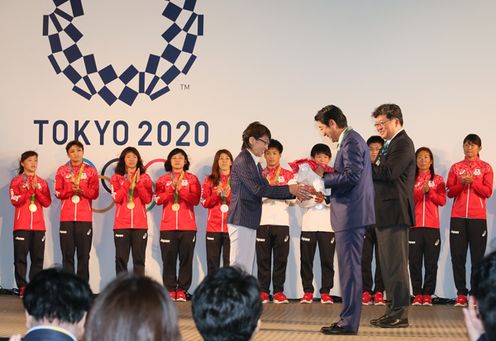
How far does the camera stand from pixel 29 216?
26.1ft

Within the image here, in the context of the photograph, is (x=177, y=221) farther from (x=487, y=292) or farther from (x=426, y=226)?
(x=487, y=292)

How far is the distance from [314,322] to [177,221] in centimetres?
260

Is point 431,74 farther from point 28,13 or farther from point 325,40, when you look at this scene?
point 28,13

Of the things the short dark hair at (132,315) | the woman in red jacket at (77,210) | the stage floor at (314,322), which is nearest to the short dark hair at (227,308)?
the short dark hair at (132,315)

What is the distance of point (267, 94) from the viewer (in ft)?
27.6

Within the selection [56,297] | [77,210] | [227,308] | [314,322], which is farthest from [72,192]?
[227,308]

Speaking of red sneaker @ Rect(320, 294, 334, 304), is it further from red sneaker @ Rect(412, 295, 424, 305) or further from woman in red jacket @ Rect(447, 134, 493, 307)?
woman in red jacket @ Rect(447, 134, 493, 307)

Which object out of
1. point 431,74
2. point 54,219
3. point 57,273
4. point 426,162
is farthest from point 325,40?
point 57,273

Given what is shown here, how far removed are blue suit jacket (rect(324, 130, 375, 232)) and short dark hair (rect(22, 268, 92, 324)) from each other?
2823 millimetres

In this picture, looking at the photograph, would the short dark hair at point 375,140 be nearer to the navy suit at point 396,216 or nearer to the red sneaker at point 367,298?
the red sneaker at point 367,298

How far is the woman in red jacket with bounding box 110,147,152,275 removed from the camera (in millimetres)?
7867

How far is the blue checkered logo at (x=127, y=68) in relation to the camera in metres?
8.49

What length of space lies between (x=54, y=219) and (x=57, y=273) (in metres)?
6.76

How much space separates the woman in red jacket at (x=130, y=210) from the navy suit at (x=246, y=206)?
3.18m
